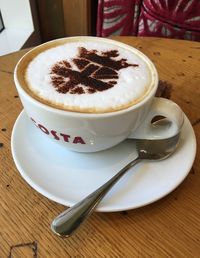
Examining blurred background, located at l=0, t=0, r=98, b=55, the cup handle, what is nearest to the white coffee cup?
the cup handle

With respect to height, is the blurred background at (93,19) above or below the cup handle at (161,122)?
below

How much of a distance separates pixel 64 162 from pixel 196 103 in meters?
0.29

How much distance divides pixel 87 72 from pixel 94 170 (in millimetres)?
145

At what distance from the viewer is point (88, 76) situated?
45 cm

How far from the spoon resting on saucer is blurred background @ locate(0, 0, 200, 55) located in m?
0.76

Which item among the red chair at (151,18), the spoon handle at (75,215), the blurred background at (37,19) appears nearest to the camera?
Answer: the spoon handle at (75,215)

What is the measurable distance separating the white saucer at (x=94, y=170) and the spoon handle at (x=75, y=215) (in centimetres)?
1

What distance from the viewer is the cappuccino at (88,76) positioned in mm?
409

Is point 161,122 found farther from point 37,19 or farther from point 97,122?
point 37,19

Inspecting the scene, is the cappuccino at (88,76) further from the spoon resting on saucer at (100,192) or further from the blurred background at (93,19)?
the blurred background at (93,19)

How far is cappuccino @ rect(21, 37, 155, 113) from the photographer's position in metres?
0.41

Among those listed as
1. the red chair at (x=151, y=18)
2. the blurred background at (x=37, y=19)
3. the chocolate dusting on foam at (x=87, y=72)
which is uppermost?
the chocolate dusting on foam at (x=87, y=72)

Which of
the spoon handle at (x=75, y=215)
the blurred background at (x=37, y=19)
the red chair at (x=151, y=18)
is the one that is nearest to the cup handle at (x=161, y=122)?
the spoon handle at (x=75, y=215)

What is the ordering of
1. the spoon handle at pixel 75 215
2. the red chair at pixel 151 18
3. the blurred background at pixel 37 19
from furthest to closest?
the blurred background at pixel 37 19 < the red chair at pixel 151 18 < the spoon handle at pixel 75 215
